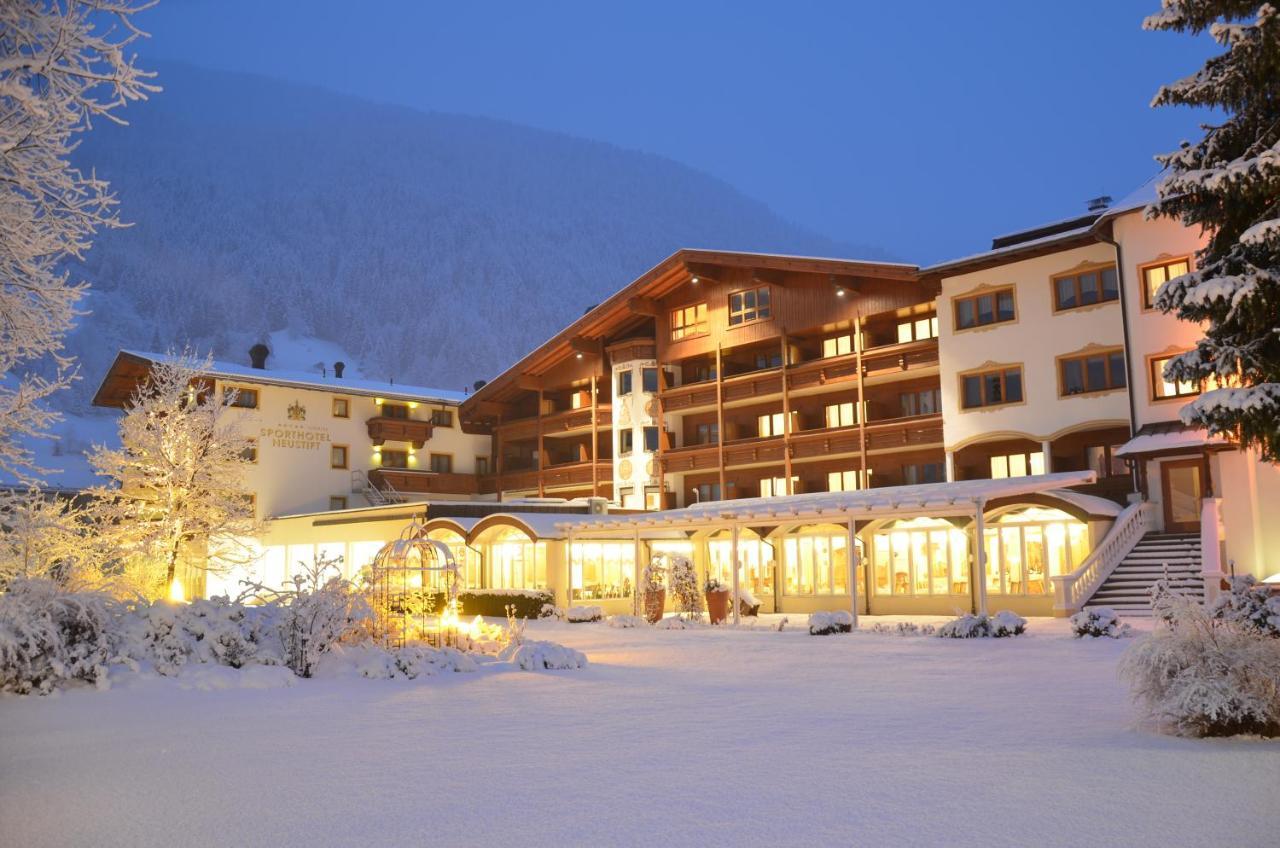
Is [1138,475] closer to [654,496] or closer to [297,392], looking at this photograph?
[654,496]

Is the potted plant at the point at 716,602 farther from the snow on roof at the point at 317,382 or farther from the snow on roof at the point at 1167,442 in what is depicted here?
the snow on roof at the point at 317,382

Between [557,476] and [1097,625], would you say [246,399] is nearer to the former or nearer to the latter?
[557,476]

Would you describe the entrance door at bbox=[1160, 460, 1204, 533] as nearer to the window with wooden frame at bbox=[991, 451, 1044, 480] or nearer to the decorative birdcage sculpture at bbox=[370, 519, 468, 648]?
the window with wooden frame at bbox=[991, 451, 1044, 480]

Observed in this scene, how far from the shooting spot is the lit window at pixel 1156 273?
29938 mm

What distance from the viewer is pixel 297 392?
48281 millimetres

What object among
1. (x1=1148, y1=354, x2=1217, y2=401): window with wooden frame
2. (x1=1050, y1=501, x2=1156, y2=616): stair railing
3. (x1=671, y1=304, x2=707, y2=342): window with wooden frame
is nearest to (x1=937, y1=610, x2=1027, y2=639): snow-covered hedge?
(x1=1050, y1=501, x2=1156, y2=616): stair railing

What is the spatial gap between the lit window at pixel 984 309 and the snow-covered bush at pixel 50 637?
1094 inches

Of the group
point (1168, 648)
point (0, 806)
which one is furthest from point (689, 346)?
point (0, 806)

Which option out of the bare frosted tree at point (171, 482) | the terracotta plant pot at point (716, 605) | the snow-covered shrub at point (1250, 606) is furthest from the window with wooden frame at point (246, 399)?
the snow-covered shrub at point (1250, 606)

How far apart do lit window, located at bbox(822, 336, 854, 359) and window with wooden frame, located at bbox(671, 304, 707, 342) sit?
519 centimetres

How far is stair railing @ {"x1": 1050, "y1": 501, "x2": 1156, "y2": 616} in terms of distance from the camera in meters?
26.7

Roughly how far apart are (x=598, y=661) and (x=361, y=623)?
405cm

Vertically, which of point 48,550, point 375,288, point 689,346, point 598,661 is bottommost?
point 598,661

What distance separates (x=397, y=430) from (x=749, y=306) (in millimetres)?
17796
